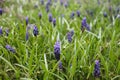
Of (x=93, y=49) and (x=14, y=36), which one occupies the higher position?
(x=14, y=36)

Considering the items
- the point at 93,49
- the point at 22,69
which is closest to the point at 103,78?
the point at 93,49

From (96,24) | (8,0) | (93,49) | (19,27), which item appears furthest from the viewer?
(8,0)

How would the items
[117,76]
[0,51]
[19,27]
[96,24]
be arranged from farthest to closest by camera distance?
[96,24] → [19,27] → [0,51] → [117,76]

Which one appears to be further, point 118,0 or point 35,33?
point 118,0

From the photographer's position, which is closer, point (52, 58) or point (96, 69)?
point (96, 69)

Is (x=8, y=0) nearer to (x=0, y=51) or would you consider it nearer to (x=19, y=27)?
(x=19, y=27)

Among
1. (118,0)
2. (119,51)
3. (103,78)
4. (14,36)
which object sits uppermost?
(118,0)

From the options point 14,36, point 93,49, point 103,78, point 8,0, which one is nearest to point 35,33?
point 14,36

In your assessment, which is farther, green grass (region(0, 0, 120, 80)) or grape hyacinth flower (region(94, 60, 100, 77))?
green grass (region(0, 0, 120, 80))

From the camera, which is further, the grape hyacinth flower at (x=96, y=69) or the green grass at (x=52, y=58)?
the green grass at (x=52, y=58)

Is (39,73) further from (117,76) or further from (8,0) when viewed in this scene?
(8,0)
